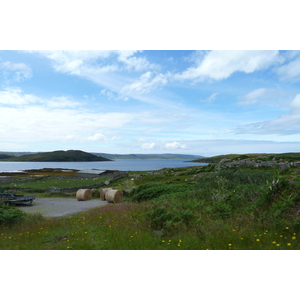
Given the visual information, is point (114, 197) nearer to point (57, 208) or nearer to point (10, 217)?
point (57, 208)

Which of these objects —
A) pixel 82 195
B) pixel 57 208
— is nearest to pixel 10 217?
pixel 57 208

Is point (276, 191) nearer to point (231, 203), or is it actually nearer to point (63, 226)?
point (231, 203)

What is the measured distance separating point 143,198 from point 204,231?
47.5ft

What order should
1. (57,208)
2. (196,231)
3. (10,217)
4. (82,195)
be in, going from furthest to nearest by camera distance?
(82,195) < (57,208) < (10,217) < (196,231)

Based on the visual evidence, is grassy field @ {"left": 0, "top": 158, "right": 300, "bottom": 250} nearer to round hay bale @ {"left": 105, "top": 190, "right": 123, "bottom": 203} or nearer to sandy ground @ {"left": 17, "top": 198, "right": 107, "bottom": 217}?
sandy ground @ {"left": 17, "top": 198, "right": 107, "bottom": 217}

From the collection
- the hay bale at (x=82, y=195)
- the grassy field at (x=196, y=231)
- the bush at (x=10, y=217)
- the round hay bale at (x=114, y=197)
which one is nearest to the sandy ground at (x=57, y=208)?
the round hay bale at (x=114, y=197)

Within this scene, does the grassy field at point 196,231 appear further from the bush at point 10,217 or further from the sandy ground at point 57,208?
the sandy ground at point 57,208

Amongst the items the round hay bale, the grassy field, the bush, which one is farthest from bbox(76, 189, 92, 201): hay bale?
the grassy field

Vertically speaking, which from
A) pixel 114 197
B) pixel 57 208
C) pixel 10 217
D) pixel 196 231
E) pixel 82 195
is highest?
pixel 196 231

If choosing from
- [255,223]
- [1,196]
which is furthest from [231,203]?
[1,196]

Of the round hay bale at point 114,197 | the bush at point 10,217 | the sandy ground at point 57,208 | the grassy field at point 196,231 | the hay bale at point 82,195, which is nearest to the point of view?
the grassy field at point 196,231

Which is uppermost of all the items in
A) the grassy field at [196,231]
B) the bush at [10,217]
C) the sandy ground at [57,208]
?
the grassy field at [196,231]

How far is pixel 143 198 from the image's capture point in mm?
21125

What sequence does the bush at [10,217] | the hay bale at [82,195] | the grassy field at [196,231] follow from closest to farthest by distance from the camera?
1. the grassy field at [196,231]
2. the bush at [10,217]
3. the hay bale at [82,195]
